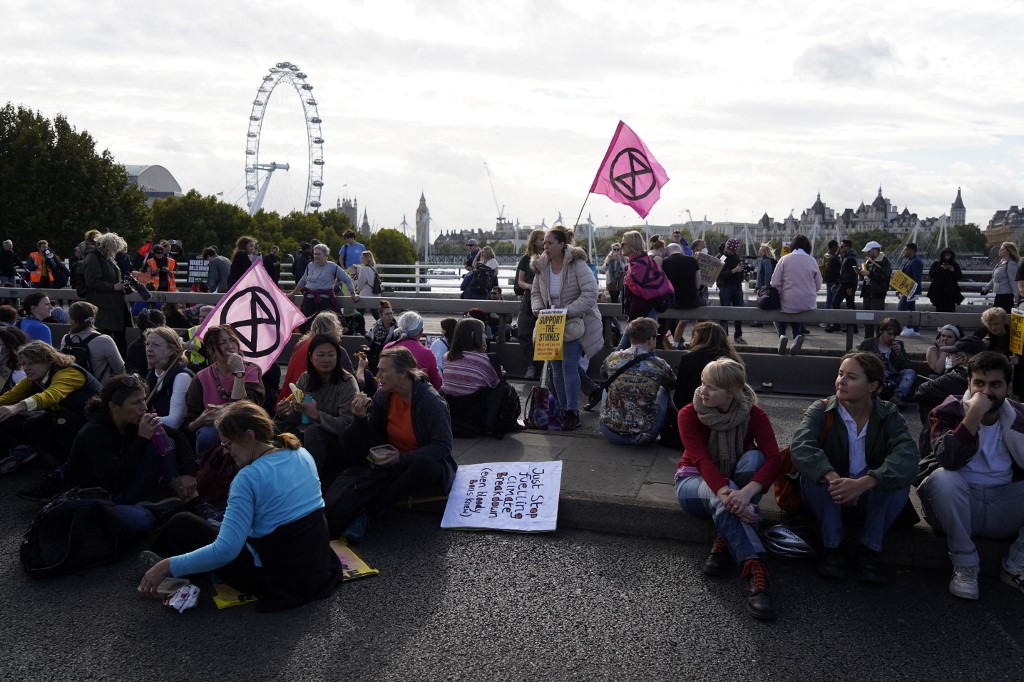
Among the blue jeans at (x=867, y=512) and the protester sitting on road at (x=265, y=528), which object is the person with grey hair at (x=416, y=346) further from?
the blue jeans at (x=867, y=512)

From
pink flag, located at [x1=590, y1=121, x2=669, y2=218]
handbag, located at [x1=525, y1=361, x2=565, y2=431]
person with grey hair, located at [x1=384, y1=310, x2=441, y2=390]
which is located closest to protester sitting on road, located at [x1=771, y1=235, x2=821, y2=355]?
pink flag, located at [x1=590, y1=121, x2=669, y2=218]

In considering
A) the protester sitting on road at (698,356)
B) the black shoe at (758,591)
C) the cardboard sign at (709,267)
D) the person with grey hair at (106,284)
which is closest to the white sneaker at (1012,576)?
the black shoe at (758,591)

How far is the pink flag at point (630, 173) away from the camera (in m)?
12.2

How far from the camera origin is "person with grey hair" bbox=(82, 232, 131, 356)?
12172 millimetres

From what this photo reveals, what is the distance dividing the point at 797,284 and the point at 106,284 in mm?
8764

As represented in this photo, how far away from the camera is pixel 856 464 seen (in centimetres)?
527

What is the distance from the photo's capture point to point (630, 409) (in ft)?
24.8

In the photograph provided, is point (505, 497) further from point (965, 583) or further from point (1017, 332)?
point (1017, 332)

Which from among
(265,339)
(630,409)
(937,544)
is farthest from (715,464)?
(265,339)

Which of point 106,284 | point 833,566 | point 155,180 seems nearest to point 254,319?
point 106,284

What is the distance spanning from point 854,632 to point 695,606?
0.79m

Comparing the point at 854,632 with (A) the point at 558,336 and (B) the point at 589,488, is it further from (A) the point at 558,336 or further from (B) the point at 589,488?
(A) the point at 558,336

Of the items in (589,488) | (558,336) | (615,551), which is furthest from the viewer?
(558,336)

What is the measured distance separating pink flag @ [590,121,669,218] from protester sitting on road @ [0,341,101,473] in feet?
23.2
